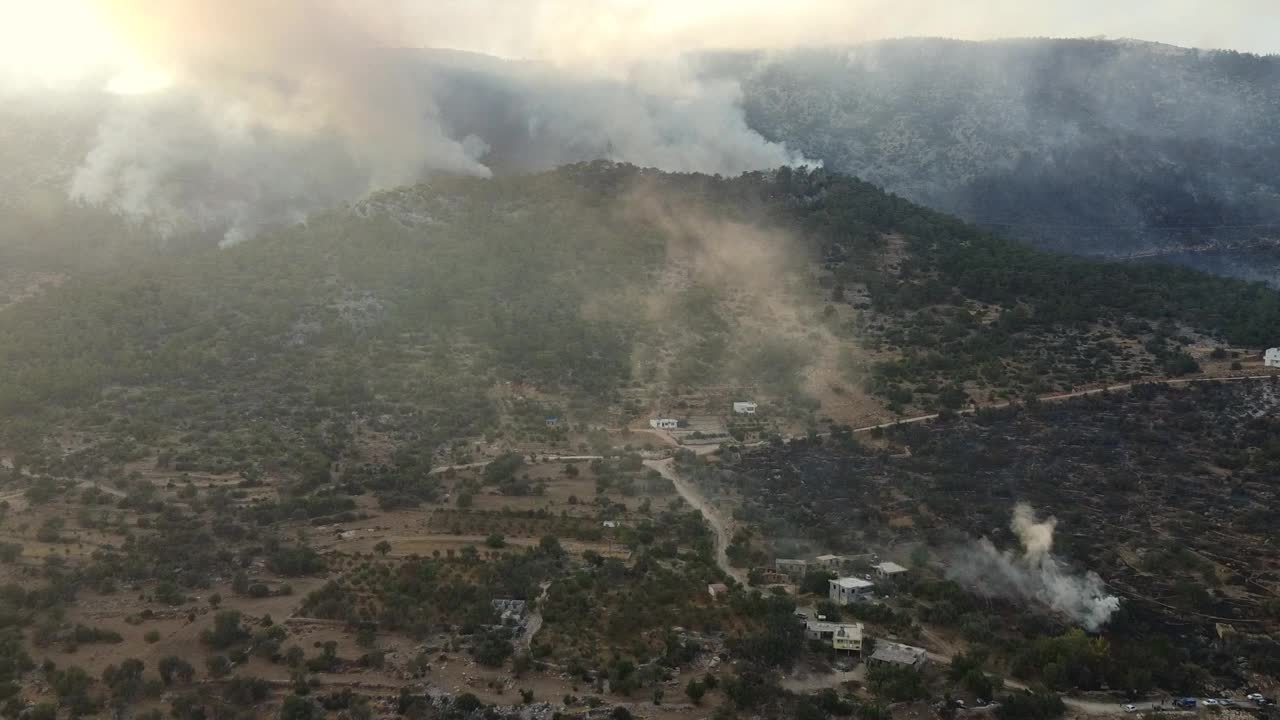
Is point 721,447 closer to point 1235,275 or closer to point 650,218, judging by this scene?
point 650,218

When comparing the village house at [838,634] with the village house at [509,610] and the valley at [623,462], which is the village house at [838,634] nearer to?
the valley at [623,462]

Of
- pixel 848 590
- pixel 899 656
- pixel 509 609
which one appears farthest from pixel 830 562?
pixel 509 609

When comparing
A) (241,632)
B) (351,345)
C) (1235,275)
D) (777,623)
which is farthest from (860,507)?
(1235,275)

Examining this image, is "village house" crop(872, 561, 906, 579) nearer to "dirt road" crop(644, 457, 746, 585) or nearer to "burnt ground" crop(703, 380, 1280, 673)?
"burnt ground" crop(703, 380, 1280, 673)

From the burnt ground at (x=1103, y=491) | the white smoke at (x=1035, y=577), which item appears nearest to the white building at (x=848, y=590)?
the white smoke at (x=1035, y=577)

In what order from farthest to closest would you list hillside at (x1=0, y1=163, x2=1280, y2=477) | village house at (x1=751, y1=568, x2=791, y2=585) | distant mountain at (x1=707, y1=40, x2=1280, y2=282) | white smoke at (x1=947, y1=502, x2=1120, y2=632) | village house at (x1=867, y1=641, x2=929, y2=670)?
distant mountain at (x1=707, y1=40, x2=1280, y2=282) → hillside at (x1=0, y1=163, x2=1280, y2=477) → village house at (x1=751, y1=568, x2=791, y2=585) → white smoke at (x1=947, y1=502, x2=1120, y2=632) → village house at (x1=867, y1=641, x2=929, y2=670)

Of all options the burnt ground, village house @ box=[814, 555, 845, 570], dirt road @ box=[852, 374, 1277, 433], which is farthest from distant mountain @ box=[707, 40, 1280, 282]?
village house @ box=[814, 555, 845, 570]

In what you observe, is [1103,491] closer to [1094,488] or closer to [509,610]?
[1094,488]
